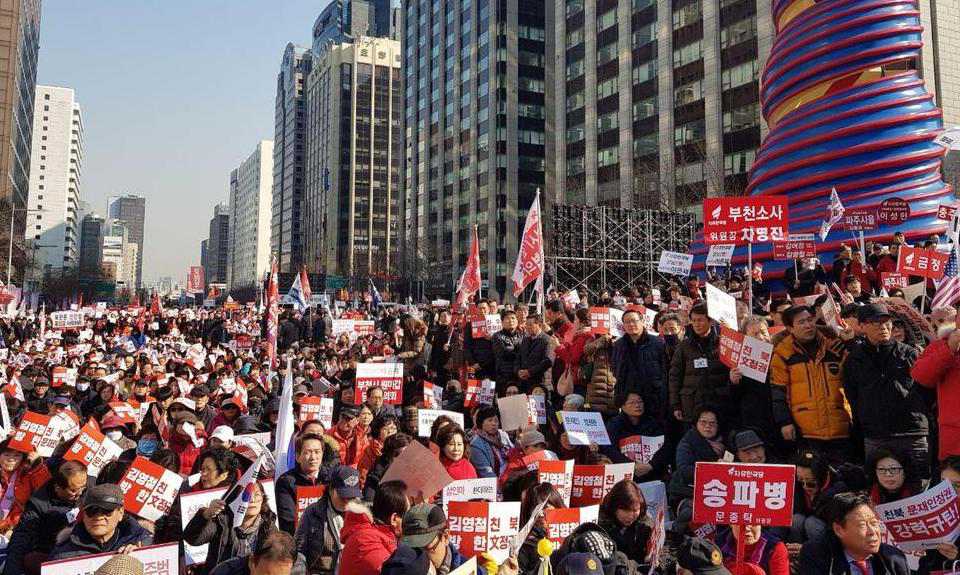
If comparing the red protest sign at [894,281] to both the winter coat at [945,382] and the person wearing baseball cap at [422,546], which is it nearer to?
the winter coat at [945,382]

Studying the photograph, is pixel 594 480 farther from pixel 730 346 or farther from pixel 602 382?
pixel 602 382

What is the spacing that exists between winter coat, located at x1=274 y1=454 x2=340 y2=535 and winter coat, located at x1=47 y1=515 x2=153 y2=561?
1.14m

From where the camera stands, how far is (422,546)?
446 cm

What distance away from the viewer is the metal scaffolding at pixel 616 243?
123ft

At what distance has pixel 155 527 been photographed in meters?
6.25

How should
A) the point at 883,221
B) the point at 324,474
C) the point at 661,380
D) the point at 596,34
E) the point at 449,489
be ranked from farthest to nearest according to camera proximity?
1. the point at 596,34
2. the point at 883,221
3. the point at 661,380
4. the point at 324,474
5. the point at 449,489

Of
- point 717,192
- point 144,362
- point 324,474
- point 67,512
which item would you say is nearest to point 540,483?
point 324,474

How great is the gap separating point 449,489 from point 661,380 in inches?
157

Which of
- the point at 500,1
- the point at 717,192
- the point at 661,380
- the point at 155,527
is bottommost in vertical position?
the point at 155,527

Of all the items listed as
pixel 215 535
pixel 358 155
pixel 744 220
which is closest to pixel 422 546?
pixel 215 535

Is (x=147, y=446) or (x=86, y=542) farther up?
(x=147, y=446)

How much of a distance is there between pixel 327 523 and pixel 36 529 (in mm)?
2335

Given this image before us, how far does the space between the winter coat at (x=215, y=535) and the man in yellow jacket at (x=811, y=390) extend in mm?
4834

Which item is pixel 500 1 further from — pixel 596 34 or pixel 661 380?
pixel 661 380
